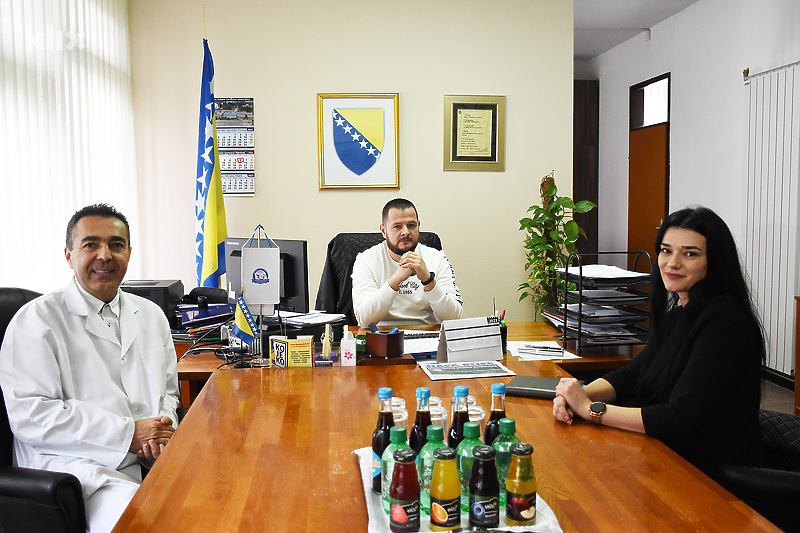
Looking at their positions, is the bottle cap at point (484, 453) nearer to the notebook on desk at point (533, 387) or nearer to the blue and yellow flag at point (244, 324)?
the notebook on desk at point (533, 387)

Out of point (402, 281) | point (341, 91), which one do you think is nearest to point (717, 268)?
point (402, 281)

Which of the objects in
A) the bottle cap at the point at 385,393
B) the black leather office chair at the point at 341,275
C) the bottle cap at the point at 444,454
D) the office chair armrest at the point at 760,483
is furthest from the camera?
the black leather office chair at the point at 341,275

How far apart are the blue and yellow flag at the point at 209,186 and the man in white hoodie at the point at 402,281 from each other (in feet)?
4.51

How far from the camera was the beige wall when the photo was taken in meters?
4.46

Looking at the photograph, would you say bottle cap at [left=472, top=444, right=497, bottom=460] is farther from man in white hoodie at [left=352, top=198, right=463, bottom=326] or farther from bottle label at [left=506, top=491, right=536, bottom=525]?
man in white hoodie at [left=352, top=198, right=463, bottom=326]

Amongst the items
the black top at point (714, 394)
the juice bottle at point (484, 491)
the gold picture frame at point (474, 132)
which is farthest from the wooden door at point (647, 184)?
the juice bottle at point (484, 491)

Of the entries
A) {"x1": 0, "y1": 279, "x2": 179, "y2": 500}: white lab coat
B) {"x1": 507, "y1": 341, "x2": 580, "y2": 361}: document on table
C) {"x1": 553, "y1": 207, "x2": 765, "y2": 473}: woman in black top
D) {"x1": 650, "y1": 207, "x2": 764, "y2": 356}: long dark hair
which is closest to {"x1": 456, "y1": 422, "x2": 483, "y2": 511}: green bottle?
{"x1": 553, "y1": 207, "x2": 765, "y2": 473}: woman in black top

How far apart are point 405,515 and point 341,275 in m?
2.43

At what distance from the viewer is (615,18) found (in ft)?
19.7

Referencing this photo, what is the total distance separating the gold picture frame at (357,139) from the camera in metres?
4.52

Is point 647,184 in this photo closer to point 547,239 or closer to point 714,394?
point 547,239

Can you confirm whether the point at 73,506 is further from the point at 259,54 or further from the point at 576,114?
the point at 576,114

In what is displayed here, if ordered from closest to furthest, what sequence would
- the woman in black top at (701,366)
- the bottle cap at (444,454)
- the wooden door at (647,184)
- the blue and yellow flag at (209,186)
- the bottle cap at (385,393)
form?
1. the bottle cap at (444,454)
2. the bottle cap at (385,393)
3. the woman in black top at (701,366)
4. the blue and yellow flag at (209,186)
5. the wooden door at (647,184)

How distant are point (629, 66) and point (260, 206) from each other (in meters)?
4.62
